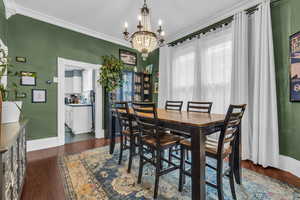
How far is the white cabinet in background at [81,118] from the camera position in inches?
167

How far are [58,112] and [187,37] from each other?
3774 millimetres

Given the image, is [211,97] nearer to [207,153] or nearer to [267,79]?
[267,79]

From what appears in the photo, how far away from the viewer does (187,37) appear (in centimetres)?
367

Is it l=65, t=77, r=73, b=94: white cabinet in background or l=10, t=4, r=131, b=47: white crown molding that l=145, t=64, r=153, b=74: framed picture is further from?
l=65, t=77, r=73, b=94: white cabinet in background

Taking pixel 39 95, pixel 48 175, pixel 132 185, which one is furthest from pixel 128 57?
pixel 132 185

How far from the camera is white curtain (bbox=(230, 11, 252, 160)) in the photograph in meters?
2.47

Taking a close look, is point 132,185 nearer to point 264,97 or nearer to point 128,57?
point 264,97

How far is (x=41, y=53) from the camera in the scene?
3.02 meters

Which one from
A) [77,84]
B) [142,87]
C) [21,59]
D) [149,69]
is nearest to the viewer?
[21,59]

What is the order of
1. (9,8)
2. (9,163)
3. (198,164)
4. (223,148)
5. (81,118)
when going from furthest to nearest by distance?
(81,118)
(9,8)
(223,148)
(198,164)
(9,163)

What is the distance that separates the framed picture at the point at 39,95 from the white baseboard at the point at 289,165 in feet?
15.2

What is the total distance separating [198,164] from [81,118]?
13.4 ft

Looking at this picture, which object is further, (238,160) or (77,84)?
(77,84)

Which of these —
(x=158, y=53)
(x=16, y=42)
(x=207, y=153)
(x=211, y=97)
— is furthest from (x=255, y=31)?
(x=16, y=42)
